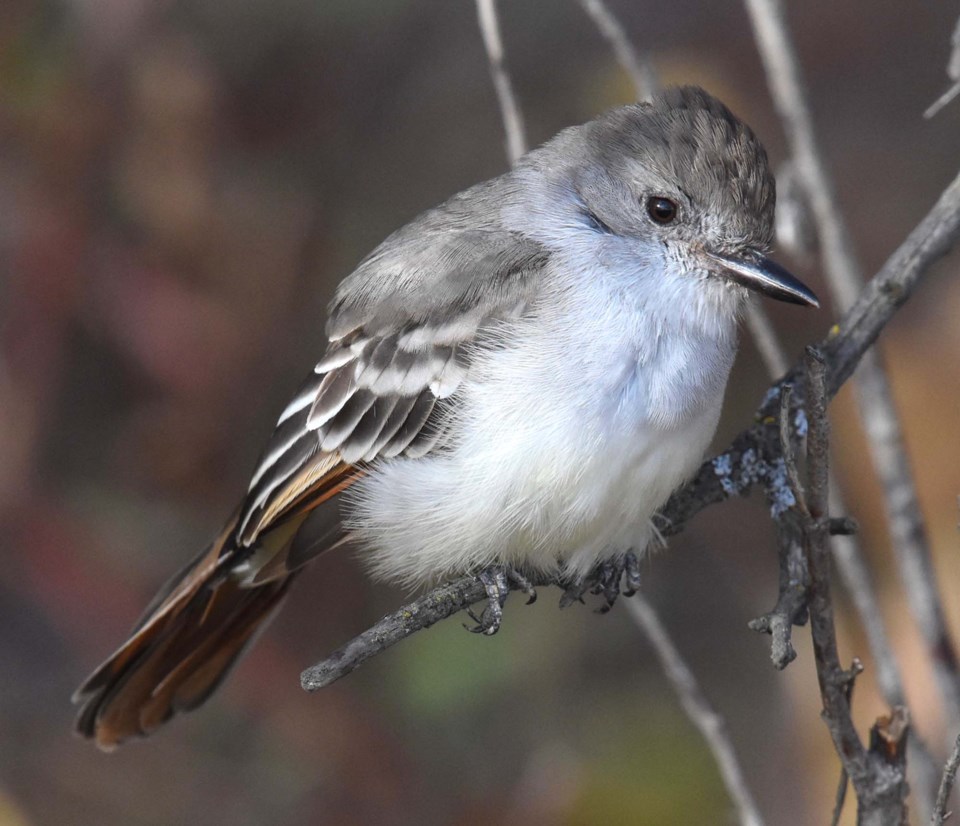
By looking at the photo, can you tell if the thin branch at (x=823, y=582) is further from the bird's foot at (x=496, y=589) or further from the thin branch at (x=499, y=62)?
the thin branch at (x=499, y=62)

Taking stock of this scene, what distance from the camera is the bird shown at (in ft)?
8.77

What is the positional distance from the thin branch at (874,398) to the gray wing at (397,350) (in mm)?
656

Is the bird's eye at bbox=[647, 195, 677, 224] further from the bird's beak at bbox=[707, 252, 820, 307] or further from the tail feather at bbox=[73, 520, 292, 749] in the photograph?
the tail feather at bbox=[73, 520, 292, 749]

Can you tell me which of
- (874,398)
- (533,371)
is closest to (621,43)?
(533,371)

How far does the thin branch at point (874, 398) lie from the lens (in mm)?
2838

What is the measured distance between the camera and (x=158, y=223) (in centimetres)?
441

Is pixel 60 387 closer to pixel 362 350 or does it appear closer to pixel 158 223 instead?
pixel 158 223

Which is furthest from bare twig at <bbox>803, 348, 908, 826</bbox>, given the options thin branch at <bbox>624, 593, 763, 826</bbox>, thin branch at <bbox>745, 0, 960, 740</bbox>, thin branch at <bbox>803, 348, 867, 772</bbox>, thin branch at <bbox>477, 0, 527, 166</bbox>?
thin branch at <bbox>477, 0, 527, 166</bbox>

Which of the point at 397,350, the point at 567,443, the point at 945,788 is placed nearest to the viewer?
the point at 945,788

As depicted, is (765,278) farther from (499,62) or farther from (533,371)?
(499,62)

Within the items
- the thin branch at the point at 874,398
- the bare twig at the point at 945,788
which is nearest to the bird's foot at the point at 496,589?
the thin branch at the point at 874,398

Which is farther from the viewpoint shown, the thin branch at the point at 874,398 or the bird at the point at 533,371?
the thin branch at the point at 874,398

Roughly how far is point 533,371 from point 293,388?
2.23 meters

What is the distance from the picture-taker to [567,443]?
103 inches
